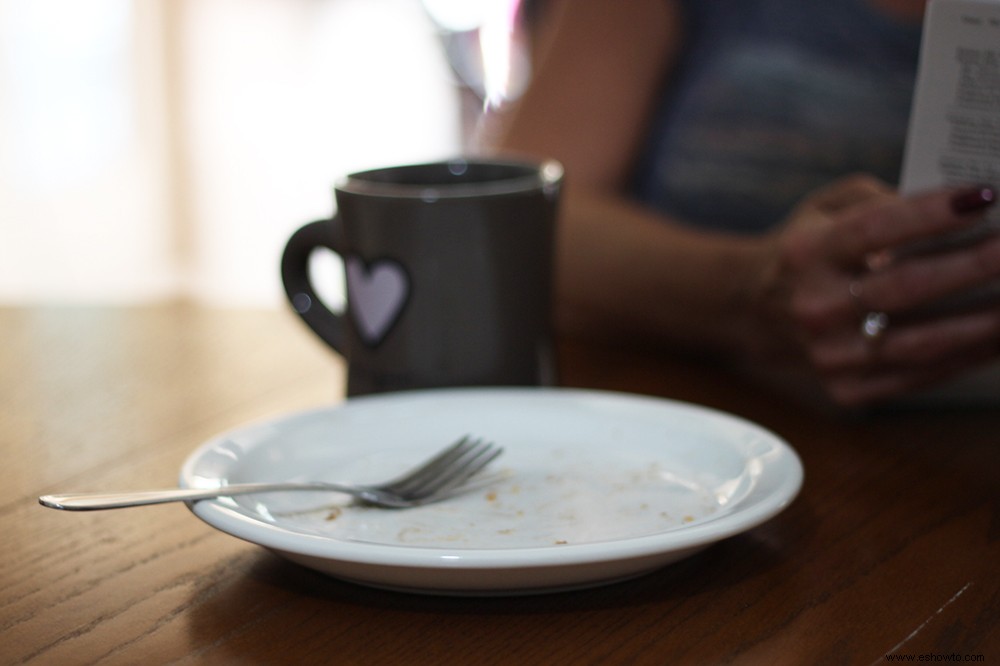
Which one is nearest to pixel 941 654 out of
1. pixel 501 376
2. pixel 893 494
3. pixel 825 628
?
pixel 825 628

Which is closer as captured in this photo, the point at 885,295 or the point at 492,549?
the point at 492,549

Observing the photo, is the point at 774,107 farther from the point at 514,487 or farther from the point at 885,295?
the point at 514,487

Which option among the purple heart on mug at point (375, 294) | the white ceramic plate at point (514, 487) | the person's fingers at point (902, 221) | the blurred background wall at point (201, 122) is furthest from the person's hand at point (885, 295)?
the blurred background wall at point (201, 122)

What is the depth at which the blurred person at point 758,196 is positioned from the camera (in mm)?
667

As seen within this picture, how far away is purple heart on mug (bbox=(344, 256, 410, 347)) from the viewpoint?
1.97 feet

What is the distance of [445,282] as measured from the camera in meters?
0.60

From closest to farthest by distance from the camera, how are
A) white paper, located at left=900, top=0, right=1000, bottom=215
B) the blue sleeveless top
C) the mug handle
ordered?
white paper, located at left=900, top=0, right=1000, bottom=215 → the mug handle → the blue sleeveless top

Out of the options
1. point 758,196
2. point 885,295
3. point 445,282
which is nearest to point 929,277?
point 885,295

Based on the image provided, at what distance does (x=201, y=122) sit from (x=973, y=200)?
325 cm

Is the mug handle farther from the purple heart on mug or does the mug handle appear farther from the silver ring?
the silver ring

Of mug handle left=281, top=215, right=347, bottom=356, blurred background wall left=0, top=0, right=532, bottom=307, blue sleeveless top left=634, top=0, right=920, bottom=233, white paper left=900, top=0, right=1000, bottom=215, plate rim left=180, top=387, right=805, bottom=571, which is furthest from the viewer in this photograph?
blurred background wall left=0, top=0, right=532, bottom=307

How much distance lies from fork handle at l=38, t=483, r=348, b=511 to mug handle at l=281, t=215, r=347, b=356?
0.72ft

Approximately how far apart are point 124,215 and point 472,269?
314 cm

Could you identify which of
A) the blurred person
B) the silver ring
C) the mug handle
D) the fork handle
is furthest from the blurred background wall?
the fork handle
